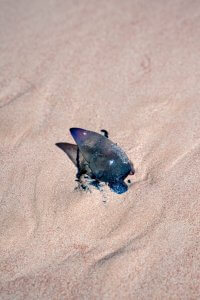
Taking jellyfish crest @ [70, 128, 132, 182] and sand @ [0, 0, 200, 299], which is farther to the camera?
jellyfish crest @ [70, 128, 132, 182]

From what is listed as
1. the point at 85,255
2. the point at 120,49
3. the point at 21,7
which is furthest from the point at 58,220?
the point at 21,7

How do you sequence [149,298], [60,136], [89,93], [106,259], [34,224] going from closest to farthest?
[149,298] → [106,259] → [34,224] → [60,136] → [89,93]

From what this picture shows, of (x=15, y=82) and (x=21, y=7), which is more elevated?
(x=21, y=7)

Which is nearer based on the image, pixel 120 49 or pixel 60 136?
pixel 60 136

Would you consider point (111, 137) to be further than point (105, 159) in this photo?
Yes

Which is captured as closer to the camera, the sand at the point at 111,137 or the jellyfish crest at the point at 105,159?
the sand at the point at 111,137

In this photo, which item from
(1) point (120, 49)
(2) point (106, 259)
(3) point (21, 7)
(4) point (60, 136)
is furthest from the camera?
(3) point (21, 7)

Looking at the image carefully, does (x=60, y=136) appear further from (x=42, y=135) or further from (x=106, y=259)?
(x=106, y=259)

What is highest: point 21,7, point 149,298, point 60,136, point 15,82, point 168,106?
point 21,7
